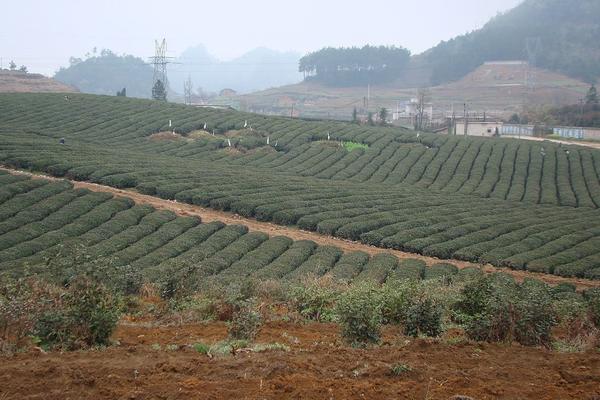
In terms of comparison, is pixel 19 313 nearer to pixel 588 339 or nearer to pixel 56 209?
pixel 588 339

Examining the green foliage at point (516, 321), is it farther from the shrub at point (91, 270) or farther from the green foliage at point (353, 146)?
the green foliage at point (353, 146)

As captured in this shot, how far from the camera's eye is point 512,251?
95.8 ft

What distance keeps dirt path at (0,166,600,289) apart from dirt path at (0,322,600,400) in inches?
677

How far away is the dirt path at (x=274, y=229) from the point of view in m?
26.3

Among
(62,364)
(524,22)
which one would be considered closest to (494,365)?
(62,364)

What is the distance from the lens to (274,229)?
30.4 metres

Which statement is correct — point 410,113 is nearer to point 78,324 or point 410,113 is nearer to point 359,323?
point 359,323

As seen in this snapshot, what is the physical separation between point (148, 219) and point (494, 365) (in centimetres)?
2070

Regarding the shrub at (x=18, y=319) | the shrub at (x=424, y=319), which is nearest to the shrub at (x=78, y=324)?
the shrub at (x=18, y=319)

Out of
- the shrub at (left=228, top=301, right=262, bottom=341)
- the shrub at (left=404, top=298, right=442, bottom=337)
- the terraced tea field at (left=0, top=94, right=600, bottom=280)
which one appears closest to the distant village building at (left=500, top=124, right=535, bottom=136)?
the terraced tea field at (left=0, top=94, right=600, bottom=280)

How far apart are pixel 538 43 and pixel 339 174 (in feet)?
431

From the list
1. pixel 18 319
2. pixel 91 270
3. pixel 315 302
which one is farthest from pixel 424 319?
pixel 18 319

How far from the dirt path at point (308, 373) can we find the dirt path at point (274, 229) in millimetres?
17186

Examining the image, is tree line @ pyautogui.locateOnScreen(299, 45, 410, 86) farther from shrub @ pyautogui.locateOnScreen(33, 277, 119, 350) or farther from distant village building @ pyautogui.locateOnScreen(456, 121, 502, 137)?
shrub @ pyautogui.locateOnScreen(33, 277, 119, 350)
